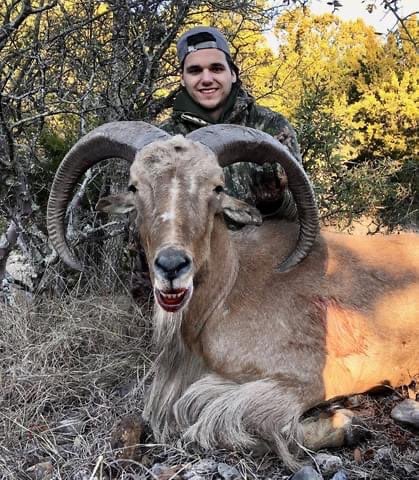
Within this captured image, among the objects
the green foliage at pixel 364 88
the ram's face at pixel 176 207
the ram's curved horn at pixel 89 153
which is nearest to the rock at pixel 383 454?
the ram's face at pixel 176 207

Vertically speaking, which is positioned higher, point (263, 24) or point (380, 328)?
point (263, 24)

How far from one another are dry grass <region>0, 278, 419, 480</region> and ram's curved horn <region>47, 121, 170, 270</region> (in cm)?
82

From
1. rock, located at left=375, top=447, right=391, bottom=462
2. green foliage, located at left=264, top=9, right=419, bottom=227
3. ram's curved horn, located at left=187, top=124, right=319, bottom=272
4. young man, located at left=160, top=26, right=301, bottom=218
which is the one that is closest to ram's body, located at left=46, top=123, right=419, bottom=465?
ram's curved horn, located at left=187, top=124, right=319, bottom=272

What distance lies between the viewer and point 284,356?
3869 millimetres

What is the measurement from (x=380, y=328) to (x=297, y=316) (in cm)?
68

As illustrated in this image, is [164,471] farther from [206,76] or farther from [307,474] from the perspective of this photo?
[206,76]

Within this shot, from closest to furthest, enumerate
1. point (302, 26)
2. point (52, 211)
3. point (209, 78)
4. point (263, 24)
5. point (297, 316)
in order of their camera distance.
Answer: point (297, 316), point (52, 211), point (209, 78), point (263, 24), point (302, 26)

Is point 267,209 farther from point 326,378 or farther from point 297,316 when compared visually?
point 326,378

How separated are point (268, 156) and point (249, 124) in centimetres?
147

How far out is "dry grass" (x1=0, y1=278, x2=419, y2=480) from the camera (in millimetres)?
3348

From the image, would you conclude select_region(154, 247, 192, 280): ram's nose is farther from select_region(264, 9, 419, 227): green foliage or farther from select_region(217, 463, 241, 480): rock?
select_region(264, 9, 419, 227): green foliage

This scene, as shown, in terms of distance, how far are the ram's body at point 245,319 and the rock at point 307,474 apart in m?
0.19

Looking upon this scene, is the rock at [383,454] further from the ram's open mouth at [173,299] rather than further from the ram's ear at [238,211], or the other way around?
the ram's ear at [238,211]

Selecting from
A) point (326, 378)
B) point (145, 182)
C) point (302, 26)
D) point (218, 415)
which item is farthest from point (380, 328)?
point (302, 26)
